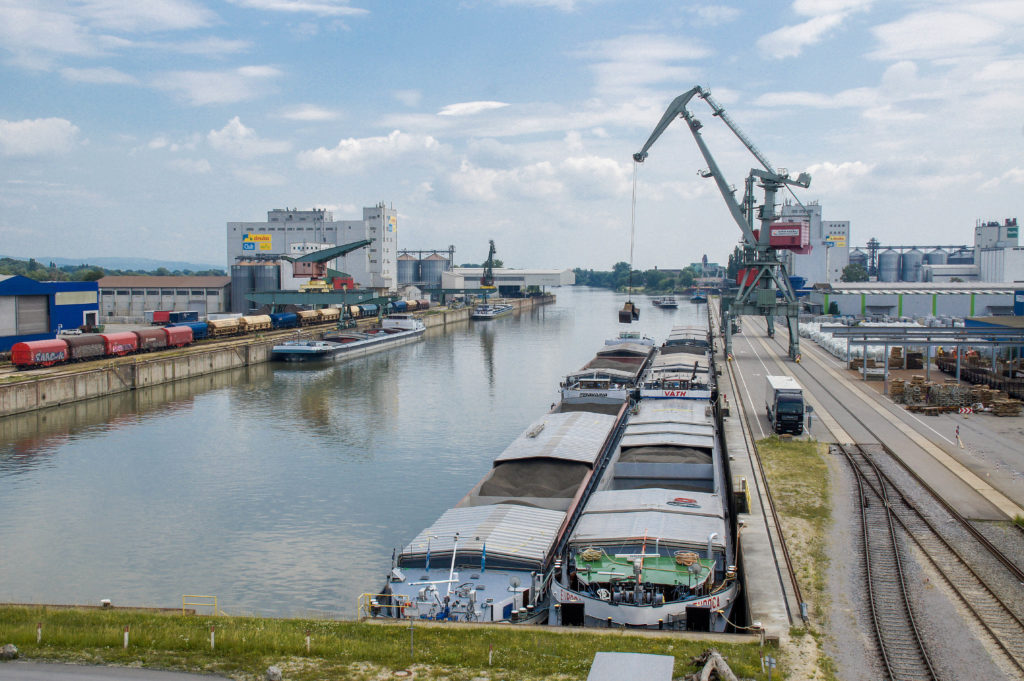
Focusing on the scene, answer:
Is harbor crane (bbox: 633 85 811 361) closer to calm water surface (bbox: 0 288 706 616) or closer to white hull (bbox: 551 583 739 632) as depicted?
calm water surface (bbox: 0 288 706 616)

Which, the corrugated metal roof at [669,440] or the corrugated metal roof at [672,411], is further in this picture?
the corrugated metal roof at [672,411]

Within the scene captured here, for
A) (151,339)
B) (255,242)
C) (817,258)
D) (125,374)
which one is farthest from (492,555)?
(817,258)

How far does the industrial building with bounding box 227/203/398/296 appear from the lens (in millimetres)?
132500

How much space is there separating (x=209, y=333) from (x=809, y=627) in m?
64.8

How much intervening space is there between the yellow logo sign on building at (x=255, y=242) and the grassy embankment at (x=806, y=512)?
11399 centimetres

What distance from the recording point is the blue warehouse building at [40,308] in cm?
5425

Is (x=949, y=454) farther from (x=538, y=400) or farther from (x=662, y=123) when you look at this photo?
(x=662, y=123)

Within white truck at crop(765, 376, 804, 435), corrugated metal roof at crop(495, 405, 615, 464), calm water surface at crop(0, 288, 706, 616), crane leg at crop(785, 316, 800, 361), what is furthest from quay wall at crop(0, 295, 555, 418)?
crane leg at crop(785, 316, 800, 361)

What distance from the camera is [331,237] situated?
13775 centimetres

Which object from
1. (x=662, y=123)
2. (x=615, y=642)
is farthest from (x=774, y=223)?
(x=615, y=642)

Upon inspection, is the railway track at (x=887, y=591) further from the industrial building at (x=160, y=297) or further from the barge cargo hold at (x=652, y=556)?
the industrial building at (x=160, y=297)

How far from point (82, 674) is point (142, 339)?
50.5 m

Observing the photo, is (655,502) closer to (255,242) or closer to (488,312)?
(488,312)

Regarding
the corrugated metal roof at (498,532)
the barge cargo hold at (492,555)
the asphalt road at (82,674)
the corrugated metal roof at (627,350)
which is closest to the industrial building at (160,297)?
the corrugated metal roof at (627,350)
